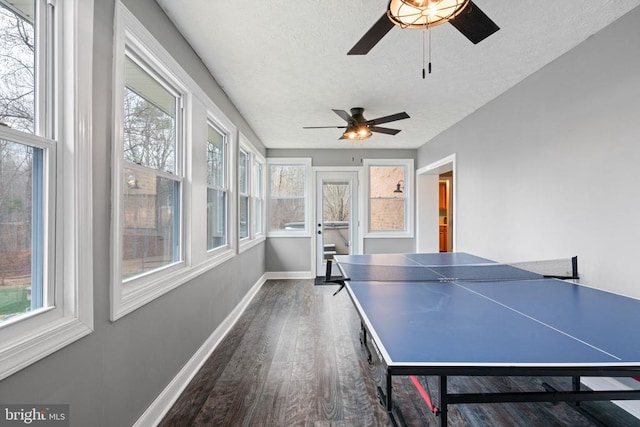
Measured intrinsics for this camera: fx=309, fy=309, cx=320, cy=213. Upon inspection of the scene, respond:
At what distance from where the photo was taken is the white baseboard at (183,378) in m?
1.76

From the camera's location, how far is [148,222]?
191cm

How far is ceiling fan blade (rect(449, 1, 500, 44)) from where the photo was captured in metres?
1.42

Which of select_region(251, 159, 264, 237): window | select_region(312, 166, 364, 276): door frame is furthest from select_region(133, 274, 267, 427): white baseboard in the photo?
select_region(312, 166, 364, 276): door frame

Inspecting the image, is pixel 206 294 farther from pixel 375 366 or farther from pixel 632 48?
pixel 632 48

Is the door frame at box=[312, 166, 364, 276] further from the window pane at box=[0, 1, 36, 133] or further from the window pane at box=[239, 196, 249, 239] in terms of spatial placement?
the window pane at box=[0, 1, 36, 133]

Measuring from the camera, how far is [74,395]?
3.93 ft

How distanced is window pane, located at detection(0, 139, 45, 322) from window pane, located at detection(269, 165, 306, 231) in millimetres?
4777

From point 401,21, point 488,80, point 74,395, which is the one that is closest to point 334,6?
point 401,21

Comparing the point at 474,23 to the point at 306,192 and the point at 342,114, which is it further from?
the point at 306,192

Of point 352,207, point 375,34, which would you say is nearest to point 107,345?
point 375,34

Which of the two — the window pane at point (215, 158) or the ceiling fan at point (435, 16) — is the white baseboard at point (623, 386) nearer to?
the ceiling fan at point (435, 16)

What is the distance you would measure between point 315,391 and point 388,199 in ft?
14.4

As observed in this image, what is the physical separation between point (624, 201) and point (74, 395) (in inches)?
121

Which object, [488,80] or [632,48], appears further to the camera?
[488,80]
